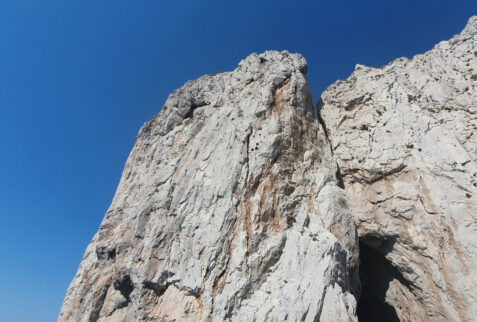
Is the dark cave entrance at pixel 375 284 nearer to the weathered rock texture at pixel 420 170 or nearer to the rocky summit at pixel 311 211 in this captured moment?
the rocky summit at pixel 311 211

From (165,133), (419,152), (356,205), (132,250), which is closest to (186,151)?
(165,133)

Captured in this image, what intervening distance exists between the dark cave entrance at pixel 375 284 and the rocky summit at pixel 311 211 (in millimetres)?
125

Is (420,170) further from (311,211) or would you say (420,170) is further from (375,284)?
(375,284)

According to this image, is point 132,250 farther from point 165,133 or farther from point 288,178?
point 165,133

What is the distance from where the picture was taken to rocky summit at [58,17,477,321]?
15156 mm

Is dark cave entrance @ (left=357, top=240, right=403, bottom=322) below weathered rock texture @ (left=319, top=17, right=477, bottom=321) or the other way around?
below

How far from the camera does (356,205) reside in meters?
20.5

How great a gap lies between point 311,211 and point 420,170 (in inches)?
313

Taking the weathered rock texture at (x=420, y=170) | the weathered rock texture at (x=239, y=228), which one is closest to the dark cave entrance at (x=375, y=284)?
the weathered rock texture at (x=420, y=170)

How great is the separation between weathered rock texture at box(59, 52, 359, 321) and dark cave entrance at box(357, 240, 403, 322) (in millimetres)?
4533

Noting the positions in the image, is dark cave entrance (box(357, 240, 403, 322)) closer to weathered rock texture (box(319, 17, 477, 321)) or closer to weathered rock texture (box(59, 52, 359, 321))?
weathered rock texture (box(319, 17, 477, 321))

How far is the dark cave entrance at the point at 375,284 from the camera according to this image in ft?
65.5

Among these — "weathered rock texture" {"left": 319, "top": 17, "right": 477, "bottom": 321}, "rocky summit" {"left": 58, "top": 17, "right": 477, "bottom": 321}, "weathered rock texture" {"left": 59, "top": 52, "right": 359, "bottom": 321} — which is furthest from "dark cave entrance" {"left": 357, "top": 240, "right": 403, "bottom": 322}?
"weathered rock texture" {"left": 59, "top": 52, "right": 359, "bottom": 321}

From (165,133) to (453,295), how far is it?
28850 mm
